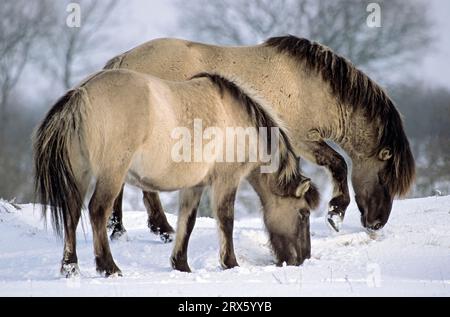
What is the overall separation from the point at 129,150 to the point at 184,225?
4.87 ft

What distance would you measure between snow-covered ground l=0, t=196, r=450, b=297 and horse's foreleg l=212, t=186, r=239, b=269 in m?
0.23

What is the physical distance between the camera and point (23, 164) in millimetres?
25016

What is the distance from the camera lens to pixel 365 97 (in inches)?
405

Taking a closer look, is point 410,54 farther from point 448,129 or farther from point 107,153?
point 107,153

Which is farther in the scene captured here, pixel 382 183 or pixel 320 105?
pixel 382 183

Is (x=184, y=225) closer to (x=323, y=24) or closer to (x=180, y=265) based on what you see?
(x=180, y=265)

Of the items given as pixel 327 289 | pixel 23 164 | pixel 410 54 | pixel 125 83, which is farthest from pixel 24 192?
pixel 327 289

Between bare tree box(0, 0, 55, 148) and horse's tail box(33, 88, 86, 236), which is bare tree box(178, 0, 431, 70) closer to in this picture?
bare tree box(0, 0, 55, 148)

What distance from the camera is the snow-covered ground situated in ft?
18.8

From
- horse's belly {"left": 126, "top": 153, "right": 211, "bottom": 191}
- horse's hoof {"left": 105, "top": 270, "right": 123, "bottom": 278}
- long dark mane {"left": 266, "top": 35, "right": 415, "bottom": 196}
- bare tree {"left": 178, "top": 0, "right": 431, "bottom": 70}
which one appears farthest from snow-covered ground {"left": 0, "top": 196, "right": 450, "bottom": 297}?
bare tree {"left": 178, "top": 0, "right": 431, "bottom": 70}

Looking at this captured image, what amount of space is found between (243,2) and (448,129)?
7.26 meters

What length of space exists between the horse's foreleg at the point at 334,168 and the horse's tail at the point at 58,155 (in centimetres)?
393

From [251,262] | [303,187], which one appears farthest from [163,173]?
[251,262]

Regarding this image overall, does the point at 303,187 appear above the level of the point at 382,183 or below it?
above
